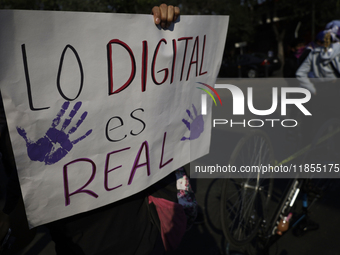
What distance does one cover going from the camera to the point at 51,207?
3.51 ft

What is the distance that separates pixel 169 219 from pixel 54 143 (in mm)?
626

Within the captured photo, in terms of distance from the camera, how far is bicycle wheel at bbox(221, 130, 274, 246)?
219cm

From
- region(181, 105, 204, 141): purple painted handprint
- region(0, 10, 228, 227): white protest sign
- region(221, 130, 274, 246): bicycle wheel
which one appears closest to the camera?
region(0, 10, 228, 227): white protest sign

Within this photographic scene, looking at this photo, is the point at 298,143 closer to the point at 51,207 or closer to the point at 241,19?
the point at 51,207

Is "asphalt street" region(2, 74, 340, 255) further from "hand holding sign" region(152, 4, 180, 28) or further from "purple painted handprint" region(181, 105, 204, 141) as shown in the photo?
"hand holding sign" region(152, 4, 180, 28)

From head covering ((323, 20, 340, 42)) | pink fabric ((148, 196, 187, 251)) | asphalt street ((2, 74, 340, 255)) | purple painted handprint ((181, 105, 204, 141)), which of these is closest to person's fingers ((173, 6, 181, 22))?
purple painted handprint ((181, 105, 204, 141))

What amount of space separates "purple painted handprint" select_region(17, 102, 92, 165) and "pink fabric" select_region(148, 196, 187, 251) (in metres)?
0.50

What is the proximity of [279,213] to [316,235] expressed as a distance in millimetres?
516

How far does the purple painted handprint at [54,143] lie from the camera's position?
987 millimetres

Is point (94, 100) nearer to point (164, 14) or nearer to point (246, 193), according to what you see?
point (164, 14)

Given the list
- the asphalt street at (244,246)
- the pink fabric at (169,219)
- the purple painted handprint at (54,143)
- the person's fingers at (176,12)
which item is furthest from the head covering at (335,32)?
the purple painted handprint at (54,143)

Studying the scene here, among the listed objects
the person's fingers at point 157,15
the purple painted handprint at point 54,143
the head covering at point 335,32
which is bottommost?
the purple painted handprint at point 54,143

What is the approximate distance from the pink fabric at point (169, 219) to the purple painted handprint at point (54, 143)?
500 millimetres

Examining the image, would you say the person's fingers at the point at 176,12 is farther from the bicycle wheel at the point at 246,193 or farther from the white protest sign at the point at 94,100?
the bicycle wheel at the point at 246,193
